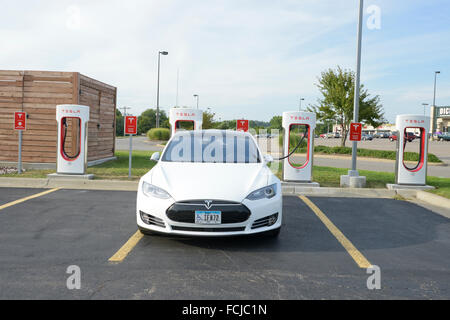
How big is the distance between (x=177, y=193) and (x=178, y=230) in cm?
43

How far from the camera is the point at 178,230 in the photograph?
4.84m

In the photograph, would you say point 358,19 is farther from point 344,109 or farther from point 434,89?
point 434,89

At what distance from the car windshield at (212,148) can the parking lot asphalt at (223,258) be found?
1.22m

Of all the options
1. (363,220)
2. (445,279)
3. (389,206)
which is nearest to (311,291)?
(445,279)

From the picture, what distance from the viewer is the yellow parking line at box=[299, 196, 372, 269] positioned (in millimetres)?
4652

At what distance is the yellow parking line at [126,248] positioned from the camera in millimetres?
4602

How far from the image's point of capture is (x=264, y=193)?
16.7ft

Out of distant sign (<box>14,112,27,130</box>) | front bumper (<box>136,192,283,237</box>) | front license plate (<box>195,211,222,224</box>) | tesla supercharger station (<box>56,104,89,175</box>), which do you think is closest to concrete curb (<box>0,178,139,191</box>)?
tesla supercharger station (<box>56,104,89,175</box>)

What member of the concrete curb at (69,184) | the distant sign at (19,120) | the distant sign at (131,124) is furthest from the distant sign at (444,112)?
the distant sign at (19,120)

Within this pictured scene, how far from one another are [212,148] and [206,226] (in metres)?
1.92

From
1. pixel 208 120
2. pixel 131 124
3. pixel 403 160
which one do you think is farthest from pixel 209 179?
pixel 208 120

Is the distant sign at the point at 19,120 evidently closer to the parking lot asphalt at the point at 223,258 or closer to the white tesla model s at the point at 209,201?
the parking lot asphalt at the point at 223,258

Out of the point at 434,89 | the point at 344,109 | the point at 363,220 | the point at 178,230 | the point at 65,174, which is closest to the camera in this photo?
the point at 178,230

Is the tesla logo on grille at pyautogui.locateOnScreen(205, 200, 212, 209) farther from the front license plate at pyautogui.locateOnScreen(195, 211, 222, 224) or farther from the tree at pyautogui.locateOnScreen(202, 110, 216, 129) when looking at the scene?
the tree at pyautogui.locateOnScreen(202, 110, 216, 129)
